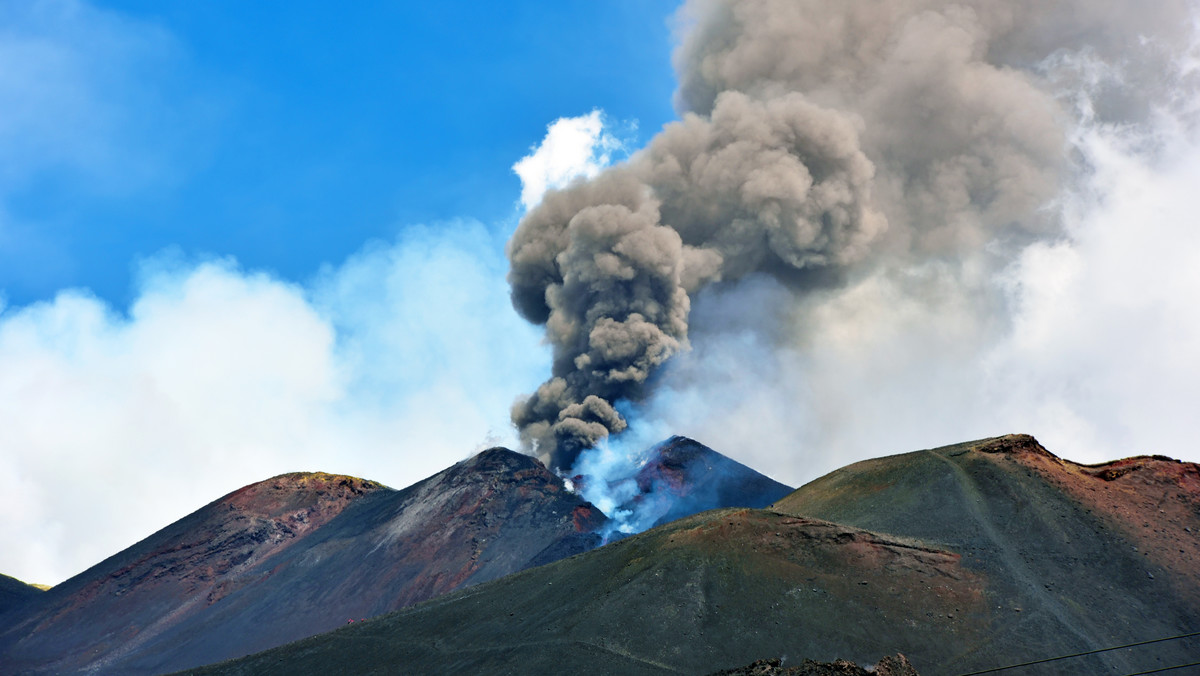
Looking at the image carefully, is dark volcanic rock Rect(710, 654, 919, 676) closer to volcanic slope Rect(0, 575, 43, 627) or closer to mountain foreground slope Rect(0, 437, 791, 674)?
mountain foreground slope Rect(0, 437, 791, 674)

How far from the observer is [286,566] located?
5662 cm

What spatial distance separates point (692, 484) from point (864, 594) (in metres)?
36.6

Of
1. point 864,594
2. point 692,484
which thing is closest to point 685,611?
point 864,594

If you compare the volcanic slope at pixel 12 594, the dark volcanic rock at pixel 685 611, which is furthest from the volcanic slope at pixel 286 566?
the dark volcanic rock at pixel 685 611

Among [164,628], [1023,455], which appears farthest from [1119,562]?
[164,628]

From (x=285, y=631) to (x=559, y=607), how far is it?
2502 centimetres

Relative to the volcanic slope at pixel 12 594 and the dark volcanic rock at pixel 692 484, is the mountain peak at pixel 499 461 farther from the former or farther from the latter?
the volcanic slope at pixel 12 594

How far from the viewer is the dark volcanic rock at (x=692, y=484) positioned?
197ft

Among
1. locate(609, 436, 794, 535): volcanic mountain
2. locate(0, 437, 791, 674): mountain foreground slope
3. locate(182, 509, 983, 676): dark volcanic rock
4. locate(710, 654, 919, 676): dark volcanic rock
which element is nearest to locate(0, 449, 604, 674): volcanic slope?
locate(0, 437, 791, 674): mountain foreground slope

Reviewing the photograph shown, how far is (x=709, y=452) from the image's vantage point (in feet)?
225

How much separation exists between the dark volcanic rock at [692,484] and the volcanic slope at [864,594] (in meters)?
23.1

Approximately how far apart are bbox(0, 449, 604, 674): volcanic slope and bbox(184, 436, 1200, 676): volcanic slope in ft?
51.7

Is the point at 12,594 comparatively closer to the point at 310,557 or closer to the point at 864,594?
the point at 310,557

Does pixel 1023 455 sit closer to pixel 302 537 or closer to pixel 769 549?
pixel 769 549
